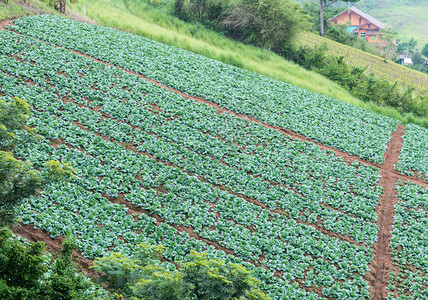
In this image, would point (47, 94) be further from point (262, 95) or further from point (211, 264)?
point (211, 264)

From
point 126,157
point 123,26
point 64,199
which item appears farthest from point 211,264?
point 123,26

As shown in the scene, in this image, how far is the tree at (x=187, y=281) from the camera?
6004 mm

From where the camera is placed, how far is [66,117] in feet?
46.8

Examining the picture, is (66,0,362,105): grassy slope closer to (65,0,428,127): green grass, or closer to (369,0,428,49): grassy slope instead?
(65,0,428,127): green grass

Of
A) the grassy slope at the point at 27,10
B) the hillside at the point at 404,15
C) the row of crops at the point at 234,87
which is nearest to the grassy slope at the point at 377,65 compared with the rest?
the row of crops at the point at 234,87

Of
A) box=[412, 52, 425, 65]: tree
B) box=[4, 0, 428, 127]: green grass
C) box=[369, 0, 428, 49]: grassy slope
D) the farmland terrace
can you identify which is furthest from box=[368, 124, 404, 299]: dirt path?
box=[369, 0, 428, 49]: grassy slope

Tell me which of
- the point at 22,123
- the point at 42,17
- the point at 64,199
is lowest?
the point at 64,199

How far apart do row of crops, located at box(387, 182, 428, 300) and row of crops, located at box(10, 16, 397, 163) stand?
243 centimetres

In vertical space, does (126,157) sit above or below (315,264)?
above

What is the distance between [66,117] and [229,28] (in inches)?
770

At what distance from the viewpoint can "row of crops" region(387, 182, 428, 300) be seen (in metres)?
11.0

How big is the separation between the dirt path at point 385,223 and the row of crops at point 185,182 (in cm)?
30

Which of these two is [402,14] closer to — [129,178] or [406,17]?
[406,17]

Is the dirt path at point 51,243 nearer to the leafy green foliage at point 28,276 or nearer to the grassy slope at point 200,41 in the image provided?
the leafy green foliage at point 28,276
